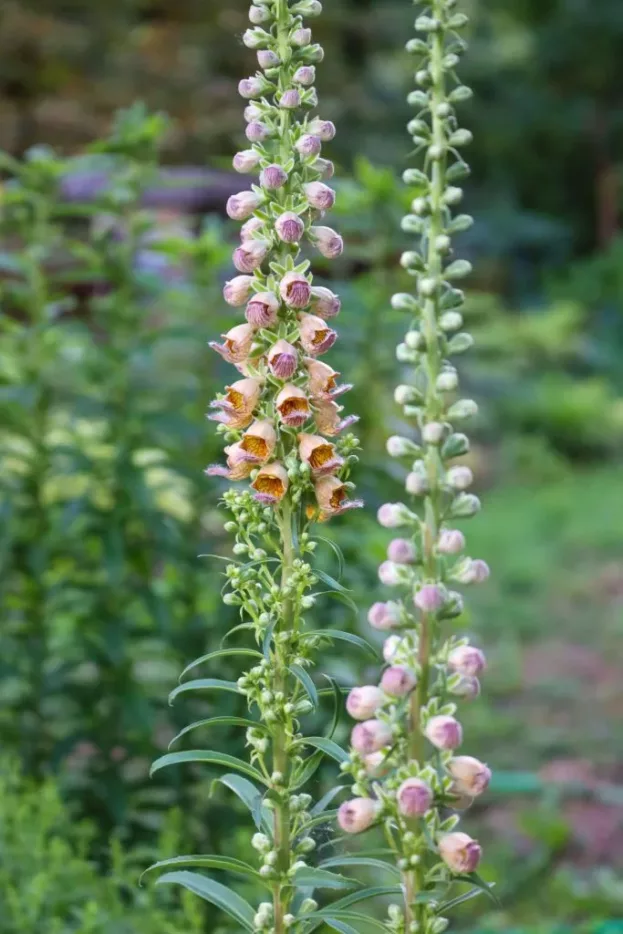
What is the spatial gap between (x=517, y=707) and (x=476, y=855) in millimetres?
4538

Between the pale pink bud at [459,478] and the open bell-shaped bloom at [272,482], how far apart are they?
217mm

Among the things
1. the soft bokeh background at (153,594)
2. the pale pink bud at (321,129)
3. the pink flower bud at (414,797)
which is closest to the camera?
the pink flower bud at (414,797)

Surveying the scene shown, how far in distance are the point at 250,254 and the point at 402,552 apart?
0.42m

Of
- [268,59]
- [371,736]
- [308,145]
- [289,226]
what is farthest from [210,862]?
[268,59]

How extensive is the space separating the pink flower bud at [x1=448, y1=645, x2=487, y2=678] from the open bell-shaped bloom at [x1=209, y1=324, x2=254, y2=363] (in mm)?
455

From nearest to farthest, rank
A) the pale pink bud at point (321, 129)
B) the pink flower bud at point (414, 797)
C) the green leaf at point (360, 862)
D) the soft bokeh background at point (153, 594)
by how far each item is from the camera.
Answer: the pink flower bud at point (414, 797) < the green leaf at point (360, 862) < the pale pink bud at point (321, 129) < the soft bokeh background at point (153, 594)

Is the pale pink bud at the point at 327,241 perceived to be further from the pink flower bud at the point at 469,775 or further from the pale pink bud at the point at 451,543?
the pink flower bud at the point at 469,775

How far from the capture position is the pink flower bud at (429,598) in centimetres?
130

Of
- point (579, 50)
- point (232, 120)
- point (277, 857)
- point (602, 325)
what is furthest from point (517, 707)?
point (579, 50)

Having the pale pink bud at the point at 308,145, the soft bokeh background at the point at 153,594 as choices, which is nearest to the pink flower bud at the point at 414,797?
the pale pink bud at the point at 308,145

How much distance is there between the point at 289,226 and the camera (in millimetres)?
1419

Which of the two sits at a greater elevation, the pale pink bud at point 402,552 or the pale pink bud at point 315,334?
the pale pink bud at point 315,334

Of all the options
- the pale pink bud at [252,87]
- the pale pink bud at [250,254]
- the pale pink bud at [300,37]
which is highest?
the pale pink bud at [300,37]

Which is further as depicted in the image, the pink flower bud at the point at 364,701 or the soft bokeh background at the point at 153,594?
the soft bokeh background at the point at 153,594
